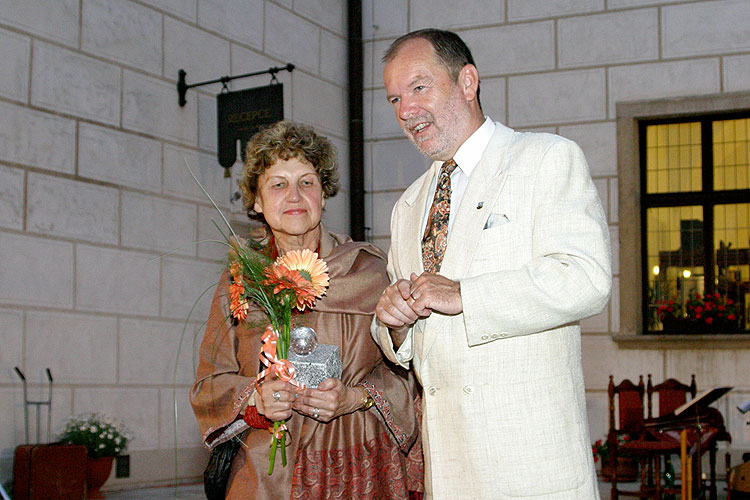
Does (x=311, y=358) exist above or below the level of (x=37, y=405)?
above

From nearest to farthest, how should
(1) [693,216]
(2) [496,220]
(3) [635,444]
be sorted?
(2) [496,220]
(3) [635,444]
(1) [693,216]

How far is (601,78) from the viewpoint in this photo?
9547mm

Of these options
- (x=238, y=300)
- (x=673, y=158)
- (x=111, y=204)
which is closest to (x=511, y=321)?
(x=238, y=300)

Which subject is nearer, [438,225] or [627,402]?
[438,225]

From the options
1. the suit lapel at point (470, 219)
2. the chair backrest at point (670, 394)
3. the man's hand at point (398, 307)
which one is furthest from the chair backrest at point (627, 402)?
the man's hand at point (398, 307)

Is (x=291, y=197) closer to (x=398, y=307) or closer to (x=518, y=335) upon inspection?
(x=398, y=307)

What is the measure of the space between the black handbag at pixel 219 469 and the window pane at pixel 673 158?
25.0ft

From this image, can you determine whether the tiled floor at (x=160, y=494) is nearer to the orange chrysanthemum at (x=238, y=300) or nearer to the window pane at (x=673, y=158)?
the orange chrysanthemum at (x=238, y=300)

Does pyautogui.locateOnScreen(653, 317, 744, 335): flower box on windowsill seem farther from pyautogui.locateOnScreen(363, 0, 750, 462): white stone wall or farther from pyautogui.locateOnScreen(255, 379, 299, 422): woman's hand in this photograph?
pyautogui.locateOnScreen(255, 379, 299, 422): woman's hand

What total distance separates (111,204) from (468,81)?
5.29 m

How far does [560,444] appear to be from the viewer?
2.10 meters

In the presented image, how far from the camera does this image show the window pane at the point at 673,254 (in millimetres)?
9438

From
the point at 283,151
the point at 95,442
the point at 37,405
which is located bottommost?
the point at 95,442

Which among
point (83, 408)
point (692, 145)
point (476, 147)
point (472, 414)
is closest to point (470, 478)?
point (472, 414)
